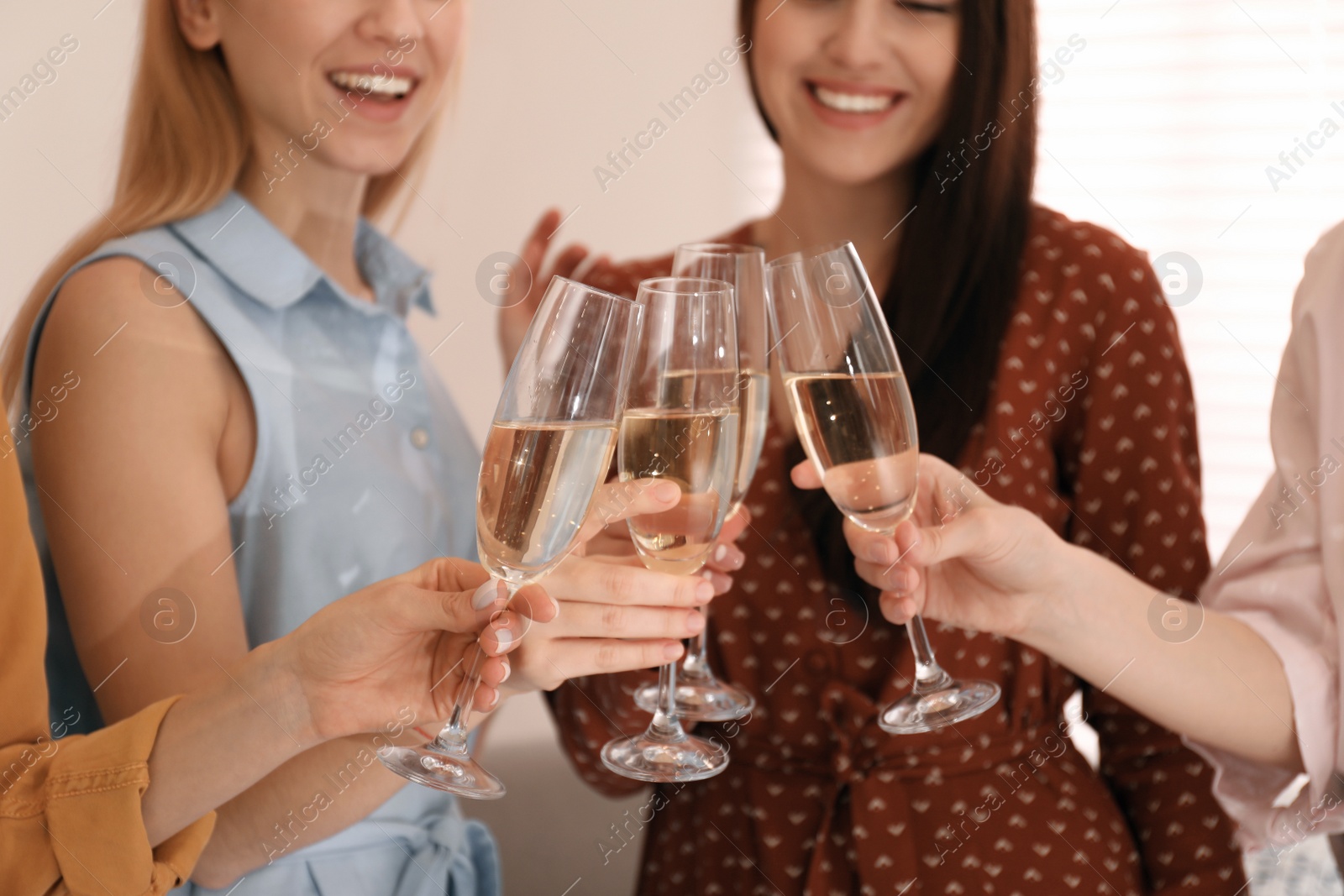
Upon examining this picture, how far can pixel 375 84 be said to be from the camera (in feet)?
4.92

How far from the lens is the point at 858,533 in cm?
104

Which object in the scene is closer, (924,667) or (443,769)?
(443,769)

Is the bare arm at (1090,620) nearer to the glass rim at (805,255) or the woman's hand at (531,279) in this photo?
the glass rim at (805,255)

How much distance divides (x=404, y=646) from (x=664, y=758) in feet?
0.87

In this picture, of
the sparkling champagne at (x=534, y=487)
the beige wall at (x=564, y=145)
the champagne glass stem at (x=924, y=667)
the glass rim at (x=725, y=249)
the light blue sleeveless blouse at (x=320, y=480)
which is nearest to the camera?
the sparkling champagne at (x=534, y=487)

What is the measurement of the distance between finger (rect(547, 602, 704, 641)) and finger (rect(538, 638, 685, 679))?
15 millimetres

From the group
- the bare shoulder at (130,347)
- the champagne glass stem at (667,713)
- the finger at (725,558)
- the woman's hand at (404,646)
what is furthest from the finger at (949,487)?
the bare shoulder at (130,347)

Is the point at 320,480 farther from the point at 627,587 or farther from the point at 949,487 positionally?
the point at 949,487

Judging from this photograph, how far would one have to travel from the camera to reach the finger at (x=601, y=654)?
3.21ft

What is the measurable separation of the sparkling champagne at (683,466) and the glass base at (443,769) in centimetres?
25

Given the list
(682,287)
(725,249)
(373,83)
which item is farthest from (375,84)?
(682,287)

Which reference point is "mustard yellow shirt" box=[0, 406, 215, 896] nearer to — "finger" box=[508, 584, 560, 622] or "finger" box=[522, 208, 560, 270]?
"finger" box=[508, 584, 560, 622]

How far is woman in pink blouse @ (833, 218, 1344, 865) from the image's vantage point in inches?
45.8

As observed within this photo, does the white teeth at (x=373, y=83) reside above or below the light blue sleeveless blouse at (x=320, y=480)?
above
